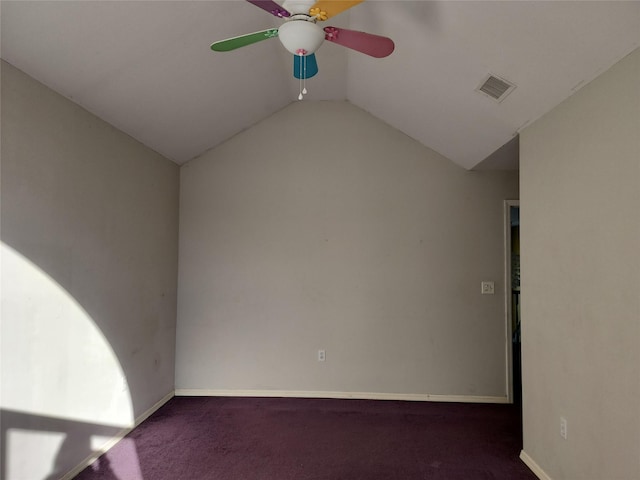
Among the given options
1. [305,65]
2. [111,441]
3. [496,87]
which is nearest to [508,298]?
[496,87]

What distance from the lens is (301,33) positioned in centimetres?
171

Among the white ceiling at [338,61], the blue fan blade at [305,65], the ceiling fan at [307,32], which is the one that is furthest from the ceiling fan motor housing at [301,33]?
the white ceiling at [338,61]

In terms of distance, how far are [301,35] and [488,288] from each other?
3.14 meters

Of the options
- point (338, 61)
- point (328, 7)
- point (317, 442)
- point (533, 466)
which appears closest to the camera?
point (328, 7)

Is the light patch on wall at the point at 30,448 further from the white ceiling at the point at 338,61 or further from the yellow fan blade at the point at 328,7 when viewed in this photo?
the yellow fan blade at the point at 328,7

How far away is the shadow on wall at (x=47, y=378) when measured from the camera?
205 cm

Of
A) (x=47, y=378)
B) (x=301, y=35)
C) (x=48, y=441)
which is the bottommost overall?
(x=48, y=441)

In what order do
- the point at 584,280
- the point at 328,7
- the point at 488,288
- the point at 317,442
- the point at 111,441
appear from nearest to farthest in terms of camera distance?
the point at 328,7 < the point at 584,280 < the point at 111,441 < the point at 317,442 < the point at 488,288

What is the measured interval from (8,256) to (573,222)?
3.03 metres

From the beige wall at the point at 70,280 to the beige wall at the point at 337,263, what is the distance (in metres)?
0.62

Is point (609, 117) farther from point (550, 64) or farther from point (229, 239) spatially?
point (229, 239)

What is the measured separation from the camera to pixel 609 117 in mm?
1903

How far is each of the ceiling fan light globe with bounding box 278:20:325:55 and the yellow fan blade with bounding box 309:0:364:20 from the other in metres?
0.05

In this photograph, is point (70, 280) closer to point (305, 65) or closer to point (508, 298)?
point (305, 65)
